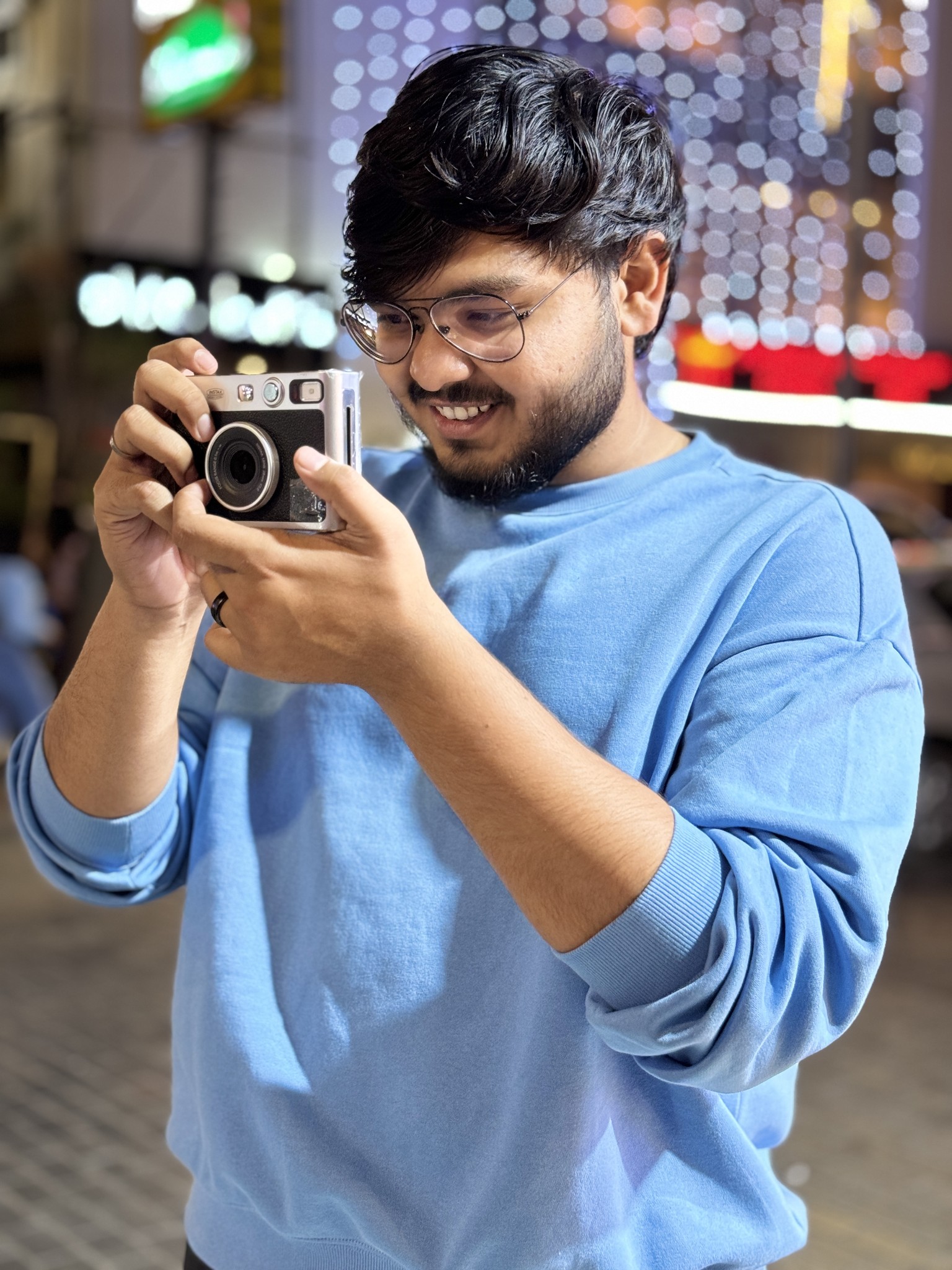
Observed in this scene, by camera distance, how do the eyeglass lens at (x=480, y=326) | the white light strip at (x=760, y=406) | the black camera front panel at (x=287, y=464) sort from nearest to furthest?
the black camera front panel at (x=287, y=464) → the eyeglass lens at (x=480, y=326) → the white light strip at (x=760, y=406)

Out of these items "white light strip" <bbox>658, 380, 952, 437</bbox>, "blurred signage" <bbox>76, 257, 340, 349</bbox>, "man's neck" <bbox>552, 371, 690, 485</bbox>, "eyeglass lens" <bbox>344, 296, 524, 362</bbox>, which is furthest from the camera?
"blurred signage" <bbox>76, 257, 340, 349</bbox>

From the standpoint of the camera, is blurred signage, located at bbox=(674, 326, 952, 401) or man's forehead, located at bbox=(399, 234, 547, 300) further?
blurred signage, located at bbox=(674, 326, 952, 401)

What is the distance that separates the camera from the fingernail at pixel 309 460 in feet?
3.13

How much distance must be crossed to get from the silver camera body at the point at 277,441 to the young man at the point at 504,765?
36 millimetres

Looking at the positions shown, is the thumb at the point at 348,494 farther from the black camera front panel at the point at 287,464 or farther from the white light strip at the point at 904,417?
the white light strip at the point at 904,417

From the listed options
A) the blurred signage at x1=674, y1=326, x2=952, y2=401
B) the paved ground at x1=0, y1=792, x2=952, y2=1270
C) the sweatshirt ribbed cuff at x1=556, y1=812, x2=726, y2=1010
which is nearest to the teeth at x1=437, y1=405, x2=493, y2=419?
the sweatshirt ribbed cuff at x1=556, y1=812, x2=726, y2=1010

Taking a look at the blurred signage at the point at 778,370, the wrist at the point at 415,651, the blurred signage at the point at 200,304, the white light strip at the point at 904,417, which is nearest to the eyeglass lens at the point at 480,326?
the wrist at the point at 415,651

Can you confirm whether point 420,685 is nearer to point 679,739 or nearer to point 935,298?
point 679,739

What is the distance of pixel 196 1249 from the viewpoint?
3.96 ft

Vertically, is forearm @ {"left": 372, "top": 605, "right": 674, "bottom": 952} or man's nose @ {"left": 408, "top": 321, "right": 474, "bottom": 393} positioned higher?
man's nose @ {"left": 408, "top": 321, "right": 474, "bottom": 393}

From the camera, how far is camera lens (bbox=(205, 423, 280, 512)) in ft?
3.41

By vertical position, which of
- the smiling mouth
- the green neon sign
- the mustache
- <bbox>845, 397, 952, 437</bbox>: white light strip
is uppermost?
the green neon sign

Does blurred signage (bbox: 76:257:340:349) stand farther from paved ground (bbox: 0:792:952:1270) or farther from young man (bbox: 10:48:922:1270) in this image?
young man (bbox: 10:48:922:1270)

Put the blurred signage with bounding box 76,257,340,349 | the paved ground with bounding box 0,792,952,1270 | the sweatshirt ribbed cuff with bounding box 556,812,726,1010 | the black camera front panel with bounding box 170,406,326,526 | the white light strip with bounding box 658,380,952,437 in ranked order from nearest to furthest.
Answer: the sweatshirt ribbed cuff with bounding box 556,812,726,1010
the black camera front panel with bounding box 170,406,326,526
the paved ground with bounding box 0,792,952,1270
the white light strip with bounding box 658,380,952,437
the blurred signage with bounding box 76,257,340,349
